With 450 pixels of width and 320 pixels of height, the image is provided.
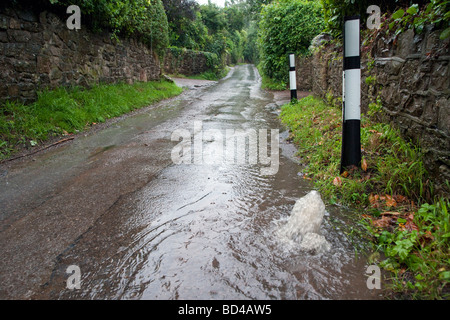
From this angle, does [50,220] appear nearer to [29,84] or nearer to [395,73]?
[395,73]

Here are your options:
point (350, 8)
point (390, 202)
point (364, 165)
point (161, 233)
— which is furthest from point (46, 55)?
point (390, 202)

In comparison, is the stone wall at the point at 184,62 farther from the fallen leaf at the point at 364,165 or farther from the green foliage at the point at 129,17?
the fallen leaf at the point at 364,165

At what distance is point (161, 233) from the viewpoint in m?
2.23

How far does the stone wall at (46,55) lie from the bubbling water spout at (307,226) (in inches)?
219

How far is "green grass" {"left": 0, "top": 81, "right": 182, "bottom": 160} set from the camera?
185 inches

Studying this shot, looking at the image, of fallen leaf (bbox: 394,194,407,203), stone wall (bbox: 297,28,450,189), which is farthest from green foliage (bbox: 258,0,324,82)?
fallen leaf (bbox: 394,194,407,203)

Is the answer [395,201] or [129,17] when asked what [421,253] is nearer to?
[395,201]

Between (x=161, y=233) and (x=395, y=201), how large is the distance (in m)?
1.93

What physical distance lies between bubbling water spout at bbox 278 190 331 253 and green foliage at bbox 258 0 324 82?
11.5 metres

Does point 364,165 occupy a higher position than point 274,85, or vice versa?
point 274,85

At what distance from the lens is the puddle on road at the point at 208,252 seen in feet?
5.43

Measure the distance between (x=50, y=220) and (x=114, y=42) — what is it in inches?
333

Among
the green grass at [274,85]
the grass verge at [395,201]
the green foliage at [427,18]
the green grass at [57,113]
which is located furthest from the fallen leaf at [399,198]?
the green grass at [274,85]

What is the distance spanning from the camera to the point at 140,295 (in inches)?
63.7
